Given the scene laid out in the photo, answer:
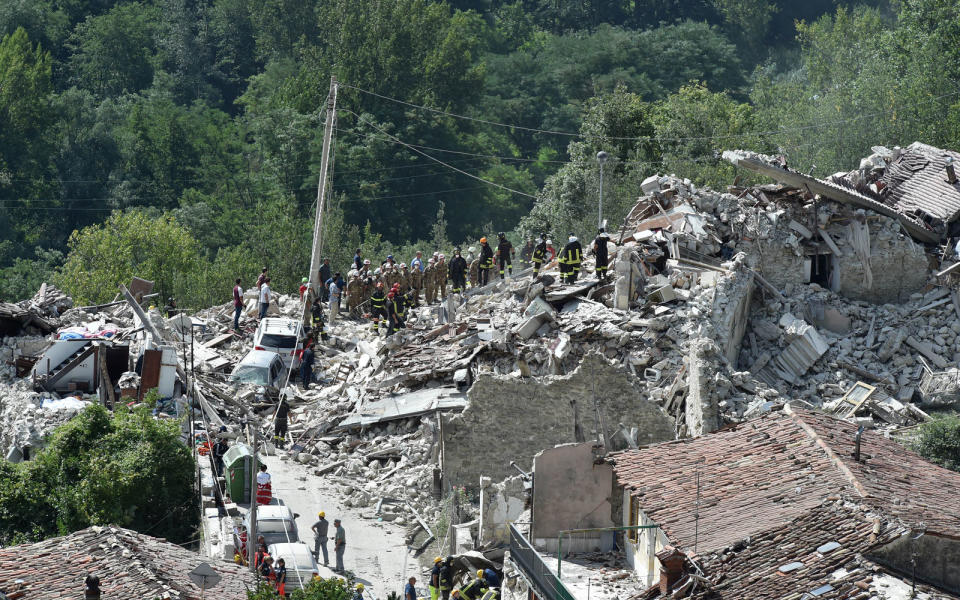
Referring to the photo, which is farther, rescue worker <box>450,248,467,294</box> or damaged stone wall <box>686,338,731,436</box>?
rescue worker <box>450,248,467,294</box>

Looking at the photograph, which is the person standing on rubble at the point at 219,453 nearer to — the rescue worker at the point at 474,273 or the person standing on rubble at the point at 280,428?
the person standing on rubble at the point at 280,428

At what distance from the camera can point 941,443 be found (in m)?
27.3

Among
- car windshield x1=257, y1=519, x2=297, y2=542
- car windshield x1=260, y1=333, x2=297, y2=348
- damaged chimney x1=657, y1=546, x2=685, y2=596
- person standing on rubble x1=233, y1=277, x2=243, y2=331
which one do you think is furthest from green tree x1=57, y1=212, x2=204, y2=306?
damaged chimney x1=657, y1=546, x2=685, y2=596

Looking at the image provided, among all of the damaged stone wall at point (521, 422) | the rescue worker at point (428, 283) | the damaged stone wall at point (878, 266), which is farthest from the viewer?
the rescue worker at point (428, 283)

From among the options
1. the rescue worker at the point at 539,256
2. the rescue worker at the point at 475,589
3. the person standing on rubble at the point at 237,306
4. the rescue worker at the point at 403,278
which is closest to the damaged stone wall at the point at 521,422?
the rescue worker at the point at 475,589

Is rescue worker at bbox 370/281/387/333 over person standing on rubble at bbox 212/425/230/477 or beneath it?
over

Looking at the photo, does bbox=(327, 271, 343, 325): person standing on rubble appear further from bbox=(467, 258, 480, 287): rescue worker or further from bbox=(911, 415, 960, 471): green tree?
bbox=(911, 415, 960, 471): green tree

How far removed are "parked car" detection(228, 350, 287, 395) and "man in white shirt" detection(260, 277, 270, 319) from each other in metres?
2.77

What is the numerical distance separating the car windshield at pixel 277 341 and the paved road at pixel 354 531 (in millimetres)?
4880

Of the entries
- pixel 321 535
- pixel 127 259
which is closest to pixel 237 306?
pixel 321 535

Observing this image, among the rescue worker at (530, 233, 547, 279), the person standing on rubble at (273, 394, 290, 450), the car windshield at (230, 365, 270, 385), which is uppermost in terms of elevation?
the rescue worker at (530, 233, 547, 279)

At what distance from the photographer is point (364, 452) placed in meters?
30.5

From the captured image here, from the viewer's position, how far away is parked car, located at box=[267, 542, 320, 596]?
917 inches

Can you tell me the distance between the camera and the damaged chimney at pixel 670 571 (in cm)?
1842
